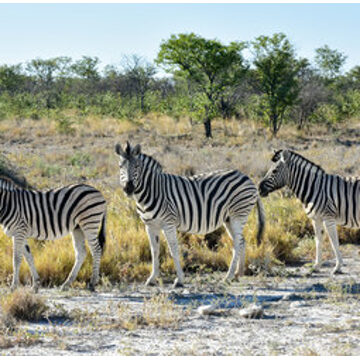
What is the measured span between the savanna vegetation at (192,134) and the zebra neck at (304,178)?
1.07 m

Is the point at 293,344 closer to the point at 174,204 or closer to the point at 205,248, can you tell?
the point at 174,204

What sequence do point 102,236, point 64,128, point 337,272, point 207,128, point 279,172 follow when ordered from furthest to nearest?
point 207,128 → point 64,128 → point 279,172 → point 337,272 → point 102,236

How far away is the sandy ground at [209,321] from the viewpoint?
17.0 feet

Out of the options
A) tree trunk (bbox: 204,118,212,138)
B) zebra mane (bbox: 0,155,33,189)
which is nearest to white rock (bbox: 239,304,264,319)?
zebra mane (bbox: 0,155,33,189)

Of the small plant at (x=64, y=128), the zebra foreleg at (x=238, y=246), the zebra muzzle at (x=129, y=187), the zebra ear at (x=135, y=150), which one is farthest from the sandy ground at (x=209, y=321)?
the small plant at (x=64, y=128)

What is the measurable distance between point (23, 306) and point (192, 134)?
2377 cm

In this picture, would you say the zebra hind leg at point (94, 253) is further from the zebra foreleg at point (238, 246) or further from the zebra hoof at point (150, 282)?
the zebra foreleg at point (238, 246)

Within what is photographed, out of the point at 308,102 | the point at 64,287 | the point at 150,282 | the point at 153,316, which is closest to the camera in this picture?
the point at 153,316

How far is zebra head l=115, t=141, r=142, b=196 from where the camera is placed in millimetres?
7312

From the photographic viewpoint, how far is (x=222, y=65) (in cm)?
2962

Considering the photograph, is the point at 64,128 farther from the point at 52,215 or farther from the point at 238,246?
the point at 238,246

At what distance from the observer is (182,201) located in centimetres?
791

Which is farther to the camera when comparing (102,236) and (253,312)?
(102,236)

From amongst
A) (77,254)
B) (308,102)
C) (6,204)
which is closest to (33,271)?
(77,254)
